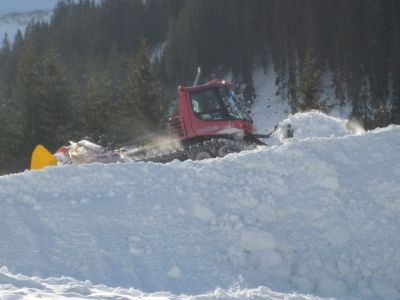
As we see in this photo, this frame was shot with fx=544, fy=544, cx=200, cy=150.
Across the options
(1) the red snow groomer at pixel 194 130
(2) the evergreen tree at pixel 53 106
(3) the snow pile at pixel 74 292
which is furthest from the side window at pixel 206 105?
(2) the evergreen tree at pixel 53 106

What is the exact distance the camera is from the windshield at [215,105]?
498 inches

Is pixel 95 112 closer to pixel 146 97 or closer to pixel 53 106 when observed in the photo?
pixel 53 106

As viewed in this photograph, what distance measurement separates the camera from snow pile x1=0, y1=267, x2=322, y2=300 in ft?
14.8

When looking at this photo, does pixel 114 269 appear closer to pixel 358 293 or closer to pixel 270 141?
pixel 358 293

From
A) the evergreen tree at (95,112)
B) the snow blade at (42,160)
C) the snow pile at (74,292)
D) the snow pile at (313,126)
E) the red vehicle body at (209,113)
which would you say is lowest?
the evergreen tree at (95,112)

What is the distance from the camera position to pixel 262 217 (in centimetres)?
671

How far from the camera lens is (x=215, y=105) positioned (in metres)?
12.7

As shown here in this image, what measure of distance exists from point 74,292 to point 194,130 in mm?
8200

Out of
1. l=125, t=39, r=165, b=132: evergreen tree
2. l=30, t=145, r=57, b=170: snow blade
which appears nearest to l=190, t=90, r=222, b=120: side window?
l=30, t=145, r=57, b=170: snow blade

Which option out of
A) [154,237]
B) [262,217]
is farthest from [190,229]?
[262,217]

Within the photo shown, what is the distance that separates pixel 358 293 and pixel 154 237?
2383 mm

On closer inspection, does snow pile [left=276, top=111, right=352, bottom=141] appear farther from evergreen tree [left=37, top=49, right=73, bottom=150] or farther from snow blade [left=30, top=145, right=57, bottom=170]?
evergreen tree [left=37, top=49, right=73, bottom=150]

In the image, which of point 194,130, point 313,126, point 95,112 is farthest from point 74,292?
point 95,112

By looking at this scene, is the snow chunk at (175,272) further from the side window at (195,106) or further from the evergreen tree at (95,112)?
the evergreen tree at (95,112)
